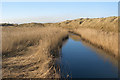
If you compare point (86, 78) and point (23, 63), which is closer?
point (86, 78)

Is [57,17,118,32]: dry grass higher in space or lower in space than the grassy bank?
higher

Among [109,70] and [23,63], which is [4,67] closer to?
[23,63]

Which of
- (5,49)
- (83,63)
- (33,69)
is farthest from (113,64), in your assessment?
(5,49)

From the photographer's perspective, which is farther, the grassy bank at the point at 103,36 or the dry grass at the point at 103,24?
the dry grass at the point at 103,24

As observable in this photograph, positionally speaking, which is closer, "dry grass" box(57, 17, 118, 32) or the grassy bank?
the grassy bank

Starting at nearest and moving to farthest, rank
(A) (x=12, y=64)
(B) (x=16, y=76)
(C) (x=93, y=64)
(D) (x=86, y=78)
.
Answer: (B) (x=16, y=76) → (D) (x=86, y=78) → (A) (x=12, y=64) → (C) (x=93, y=64)

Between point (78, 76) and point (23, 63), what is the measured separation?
1.92 m

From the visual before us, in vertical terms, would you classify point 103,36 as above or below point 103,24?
below

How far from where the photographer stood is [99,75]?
364 centimetres

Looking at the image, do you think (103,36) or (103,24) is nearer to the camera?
(103,36)

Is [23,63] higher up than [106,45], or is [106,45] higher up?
[106,45]

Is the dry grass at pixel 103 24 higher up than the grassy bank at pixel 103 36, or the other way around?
the dry grass at pixel 103 24

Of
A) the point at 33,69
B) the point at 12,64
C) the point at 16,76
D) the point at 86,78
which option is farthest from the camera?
the point at 12,64

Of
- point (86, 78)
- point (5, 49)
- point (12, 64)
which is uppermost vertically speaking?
point (5, 49)
